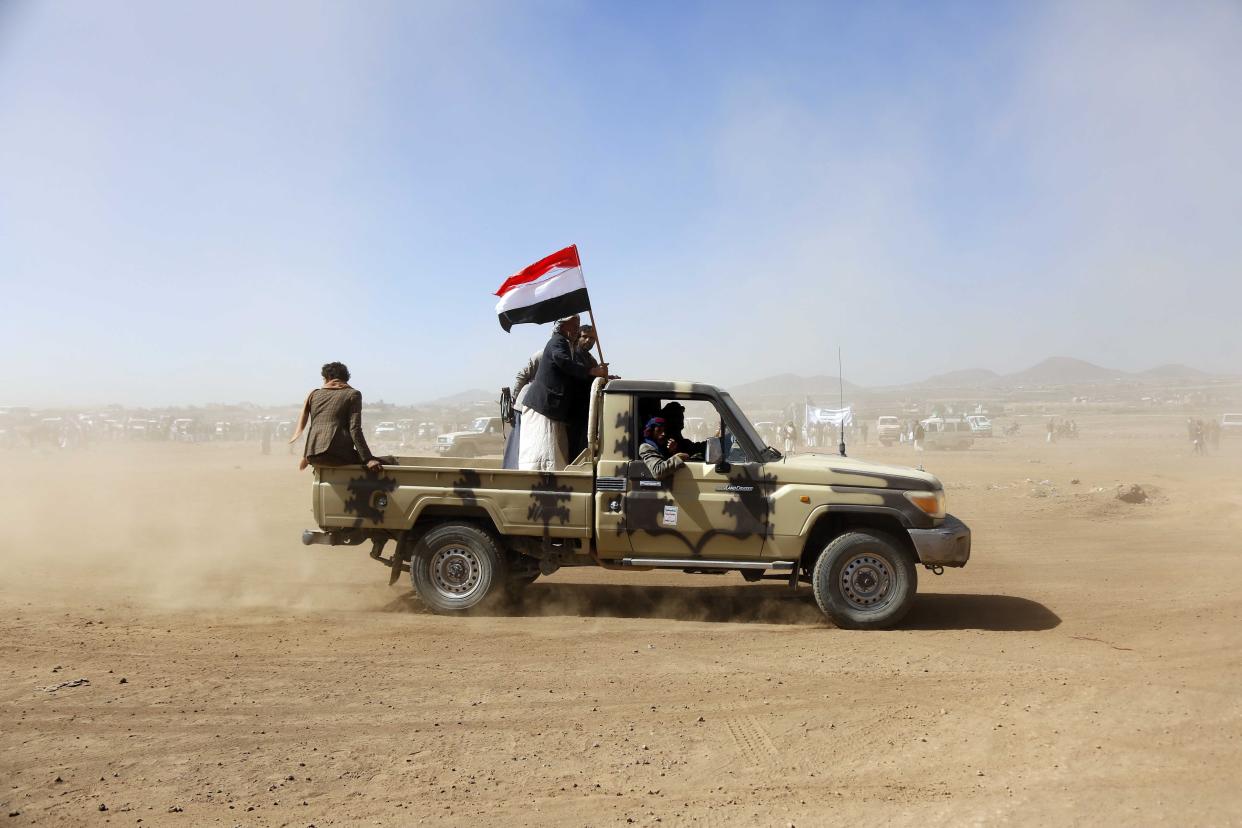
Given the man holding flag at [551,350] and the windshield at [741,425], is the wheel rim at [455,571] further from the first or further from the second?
the windshield at [741,425]

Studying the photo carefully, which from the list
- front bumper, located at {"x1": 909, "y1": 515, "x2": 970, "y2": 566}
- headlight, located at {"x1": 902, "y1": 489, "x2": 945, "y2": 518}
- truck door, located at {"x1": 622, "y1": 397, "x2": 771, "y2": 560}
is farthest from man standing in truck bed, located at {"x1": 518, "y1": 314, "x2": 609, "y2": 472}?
front bumper, located at {"x1": 909, "y1": 515, "x2": 970, "y2": 566}

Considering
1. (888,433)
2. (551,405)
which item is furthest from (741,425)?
(888,433)

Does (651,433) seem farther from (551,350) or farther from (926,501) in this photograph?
(926,501)

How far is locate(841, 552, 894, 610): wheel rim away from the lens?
7129 millimetres

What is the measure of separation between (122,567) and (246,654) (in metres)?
4.87

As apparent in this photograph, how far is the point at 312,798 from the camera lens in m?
3.97

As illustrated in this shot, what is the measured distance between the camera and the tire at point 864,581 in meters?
7.05

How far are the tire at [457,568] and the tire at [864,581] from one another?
2734mm

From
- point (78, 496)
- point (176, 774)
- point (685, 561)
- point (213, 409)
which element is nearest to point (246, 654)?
point (176, 774)

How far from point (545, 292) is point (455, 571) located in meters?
2.76

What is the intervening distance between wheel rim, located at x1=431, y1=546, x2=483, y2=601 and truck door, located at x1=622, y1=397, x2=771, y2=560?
56.6 inches

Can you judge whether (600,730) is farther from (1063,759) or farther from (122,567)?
(122,567)

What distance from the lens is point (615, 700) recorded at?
5355 mm

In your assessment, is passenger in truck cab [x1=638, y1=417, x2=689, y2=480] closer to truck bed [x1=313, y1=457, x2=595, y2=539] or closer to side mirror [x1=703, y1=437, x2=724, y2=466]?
side mirror [x1=703, y1=437, x2=724, y2=466]
